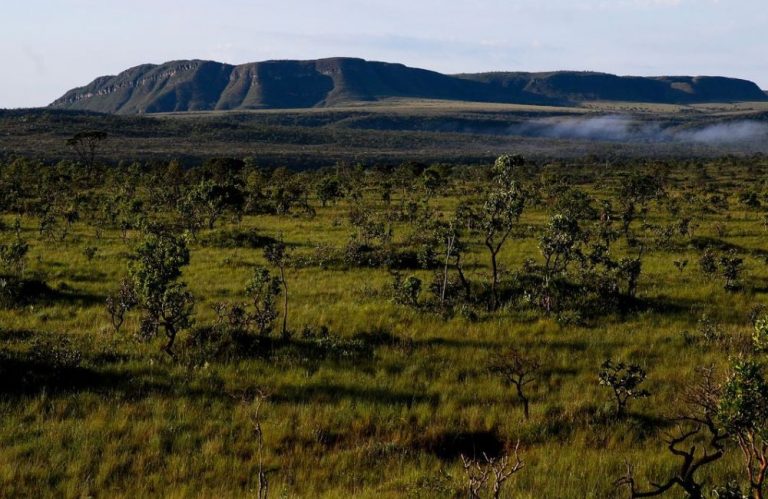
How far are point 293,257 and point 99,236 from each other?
1278 centimetres

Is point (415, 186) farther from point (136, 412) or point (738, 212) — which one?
point (136, 412)

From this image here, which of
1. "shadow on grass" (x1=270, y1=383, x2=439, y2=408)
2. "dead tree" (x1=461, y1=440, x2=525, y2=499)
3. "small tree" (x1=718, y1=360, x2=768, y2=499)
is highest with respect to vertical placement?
"small tree" (x1=718, y1=360, x2=768, y2=499)

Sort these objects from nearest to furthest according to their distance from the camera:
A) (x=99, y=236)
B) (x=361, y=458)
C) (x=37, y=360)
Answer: (x=361, y=458) < (x=37, y=360) < (x=99, y=236)

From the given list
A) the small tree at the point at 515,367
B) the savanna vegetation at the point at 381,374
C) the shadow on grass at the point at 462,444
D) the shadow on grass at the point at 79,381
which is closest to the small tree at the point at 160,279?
the savanna vegetation at the point at 381,374

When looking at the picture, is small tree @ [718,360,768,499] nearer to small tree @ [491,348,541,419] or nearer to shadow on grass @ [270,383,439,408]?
small tree @ [491,348,541,419]

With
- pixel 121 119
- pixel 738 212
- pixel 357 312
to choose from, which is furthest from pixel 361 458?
pixel 121 119

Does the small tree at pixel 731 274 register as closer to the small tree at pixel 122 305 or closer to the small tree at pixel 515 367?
the small tree at pixel 515 367

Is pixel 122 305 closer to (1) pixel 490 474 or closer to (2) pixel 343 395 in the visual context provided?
(2) pixel 343 395

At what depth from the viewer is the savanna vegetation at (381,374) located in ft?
25.1

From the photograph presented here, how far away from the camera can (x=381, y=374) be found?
38.8 feet

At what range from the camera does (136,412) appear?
9.58m

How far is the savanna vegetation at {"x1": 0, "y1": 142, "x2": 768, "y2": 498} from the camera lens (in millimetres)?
7641

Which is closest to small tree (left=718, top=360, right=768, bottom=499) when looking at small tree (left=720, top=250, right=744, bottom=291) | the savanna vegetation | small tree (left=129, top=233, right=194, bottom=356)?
the savanna vegetation

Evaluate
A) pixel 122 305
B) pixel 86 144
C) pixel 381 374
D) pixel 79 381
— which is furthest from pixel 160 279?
pixel 86 144
